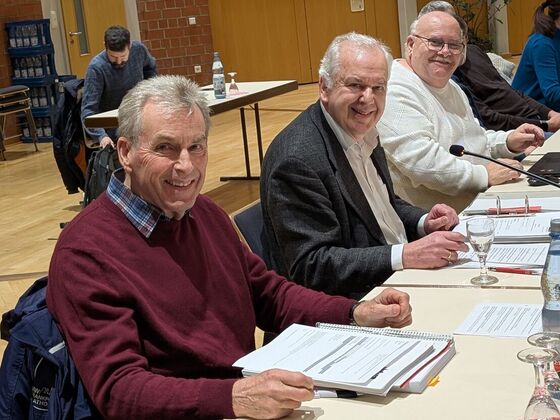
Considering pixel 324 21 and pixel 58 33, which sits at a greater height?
pixel 58 33

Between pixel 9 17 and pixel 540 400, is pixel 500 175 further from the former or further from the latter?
pixel 9 17

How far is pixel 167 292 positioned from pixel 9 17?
10.3m

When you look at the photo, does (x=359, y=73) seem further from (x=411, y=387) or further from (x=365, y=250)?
(x=411, y=387)

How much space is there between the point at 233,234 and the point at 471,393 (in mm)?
820

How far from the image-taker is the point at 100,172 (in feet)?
17.6

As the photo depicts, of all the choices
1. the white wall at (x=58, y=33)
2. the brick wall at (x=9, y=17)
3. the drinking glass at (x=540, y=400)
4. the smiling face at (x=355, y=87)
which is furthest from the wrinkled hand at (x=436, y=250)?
the white wall at (x=58, y=33)

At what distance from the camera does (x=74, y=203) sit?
793 cm

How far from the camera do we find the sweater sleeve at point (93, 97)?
6930mm

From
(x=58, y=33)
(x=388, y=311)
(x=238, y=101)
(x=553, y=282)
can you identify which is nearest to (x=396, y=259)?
(x=388, y=311)

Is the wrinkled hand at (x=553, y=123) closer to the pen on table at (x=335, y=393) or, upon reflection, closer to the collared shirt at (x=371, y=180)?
the collared shirt at (x=371, y=180)

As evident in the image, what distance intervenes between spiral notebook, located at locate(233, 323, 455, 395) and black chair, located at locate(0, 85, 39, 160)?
924 centimetres

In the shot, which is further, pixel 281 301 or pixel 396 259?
pixel 396 259

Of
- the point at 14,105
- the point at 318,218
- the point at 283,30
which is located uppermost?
the point at 283,30

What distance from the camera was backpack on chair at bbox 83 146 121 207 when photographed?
17.5 ft
